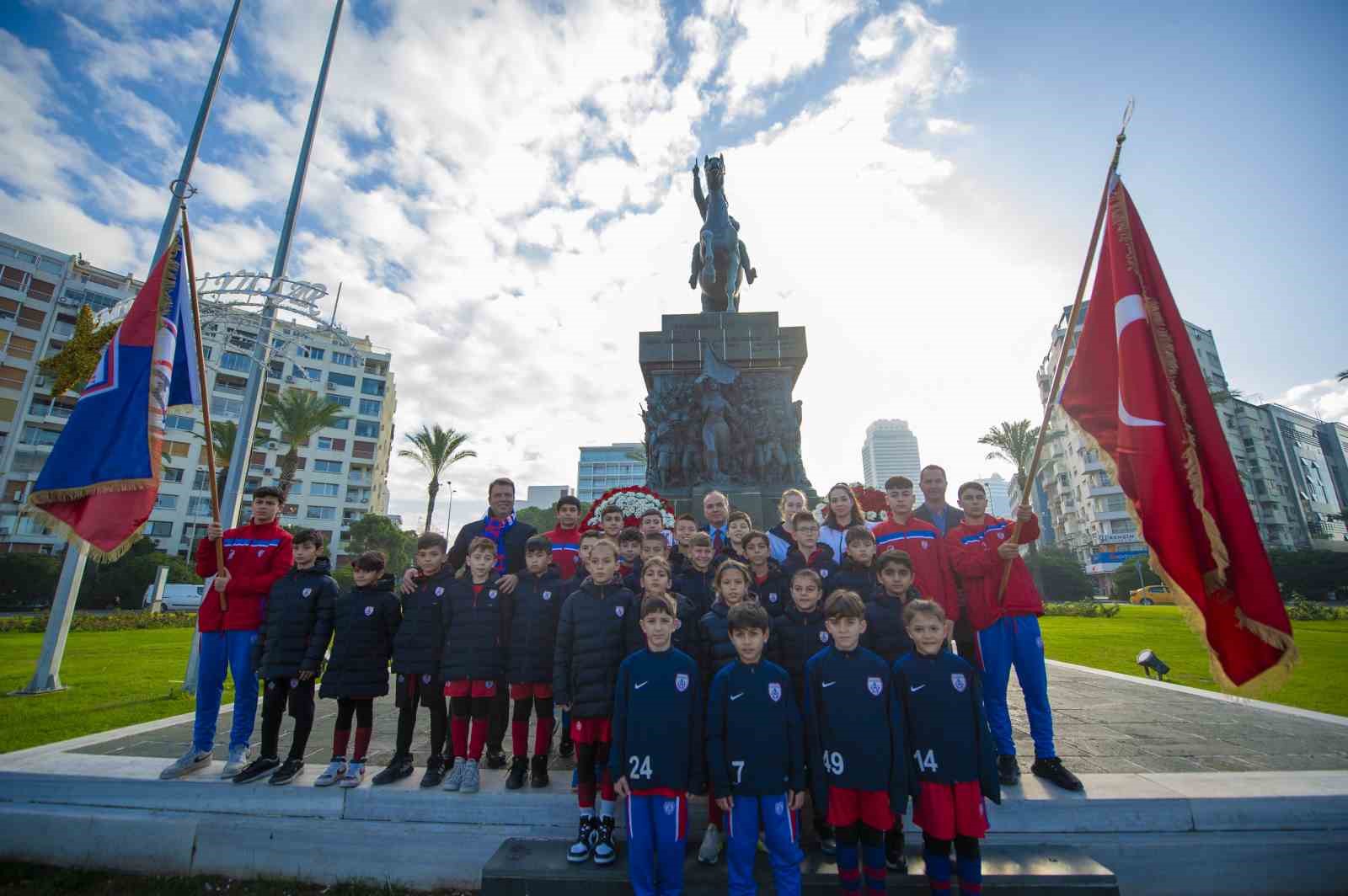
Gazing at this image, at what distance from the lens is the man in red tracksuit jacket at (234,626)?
16.2 feet

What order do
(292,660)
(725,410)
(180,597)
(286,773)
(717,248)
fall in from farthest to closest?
1. (180,597)
2. (717,248)
3. (725,410)
4. (292,660)
5. (286,773)

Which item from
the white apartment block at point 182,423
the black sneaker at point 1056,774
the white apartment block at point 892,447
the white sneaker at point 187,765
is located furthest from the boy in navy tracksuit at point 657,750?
the white apartment block at point 892,447

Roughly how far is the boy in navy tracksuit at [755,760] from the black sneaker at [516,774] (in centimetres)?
186

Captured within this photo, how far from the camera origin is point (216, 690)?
16.7 feet

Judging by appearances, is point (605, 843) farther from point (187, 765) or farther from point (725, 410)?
point (725, 410)

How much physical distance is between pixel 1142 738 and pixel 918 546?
10.4ft

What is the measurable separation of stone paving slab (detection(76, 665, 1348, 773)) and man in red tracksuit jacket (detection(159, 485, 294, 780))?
69 cm

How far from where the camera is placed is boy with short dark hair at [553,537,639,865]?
12.6 ft

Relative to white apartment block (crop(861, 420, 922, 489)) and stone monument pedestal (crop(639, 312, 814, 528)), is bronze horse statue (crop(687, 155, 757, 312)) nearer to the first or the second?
stone monument pedestal (crop(639, 312, 814, 528))

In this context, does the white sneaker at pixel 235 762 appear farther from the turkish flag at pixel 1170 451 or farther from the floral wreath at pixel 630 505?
the turkish flag at pixel 1170 451

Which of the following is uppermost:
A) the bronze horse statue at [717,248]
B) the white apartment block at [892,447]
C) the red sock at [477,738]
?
the white apartment block at [892,447]

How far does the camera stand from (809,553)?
5.46 m

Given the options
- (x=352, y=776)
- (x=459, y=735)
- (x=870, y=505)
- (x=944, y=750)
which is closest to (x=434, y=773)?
(x=459, y=735)

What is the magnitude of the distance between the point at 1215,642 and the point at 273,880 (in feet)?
22.4
